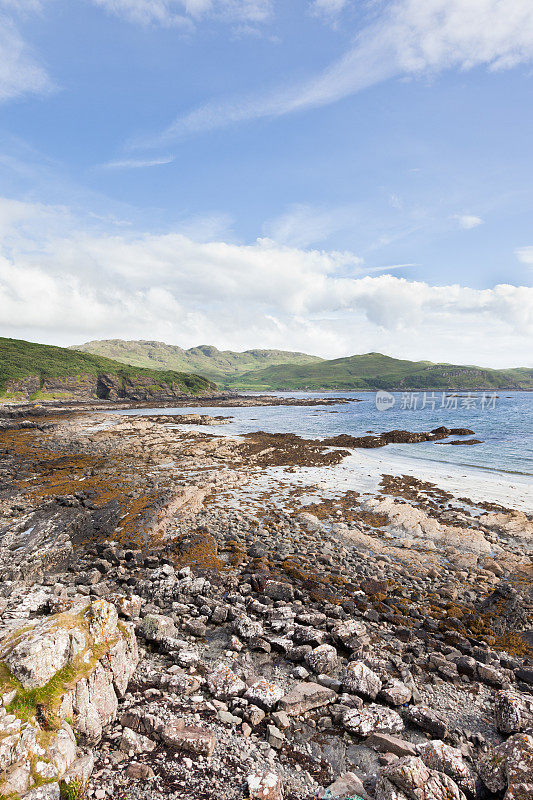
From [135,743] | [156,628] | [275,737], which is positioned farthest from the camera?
[156,628]

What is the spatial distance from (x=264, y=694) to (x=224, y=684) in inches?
37.5

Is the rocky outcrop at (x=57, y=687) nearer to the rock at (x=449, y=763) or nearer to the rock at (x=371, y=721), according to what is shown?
the rock at (x=371, y=721)

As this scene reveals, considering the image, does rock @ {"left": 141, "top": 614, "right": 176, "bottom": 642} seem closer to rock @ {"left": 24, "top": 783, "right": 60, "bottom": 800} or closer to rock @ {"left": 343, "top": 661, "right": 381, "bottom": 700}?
rock @ {"left": 24, "top": 783, "right": 60, "bottom": 800}

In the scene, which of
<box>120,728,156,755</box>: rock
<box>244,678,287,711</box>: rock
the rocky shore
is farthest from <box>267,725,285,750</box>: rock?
<box>120,728,156,755</box>: rock

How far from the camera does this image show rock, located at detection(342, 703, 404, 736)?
6859mm

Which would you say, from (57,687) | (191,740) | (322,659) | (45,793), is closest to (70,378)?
(57,687)

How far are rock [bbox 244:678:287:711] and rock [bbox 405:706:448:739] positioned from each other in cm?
279

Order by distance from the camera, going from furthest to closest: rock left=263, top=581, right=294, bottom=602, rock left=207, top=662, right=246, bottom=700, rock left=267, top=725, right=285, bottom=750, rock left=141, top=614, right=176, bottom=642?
1. rock left=263, top=581, right=294, bottom=602
2. rock left=141, top=614, right=176, bottom=642
3. rock left=207, top=662, right=246, bottom=700
4. rock left=267, top=725, right=285, bottom=750

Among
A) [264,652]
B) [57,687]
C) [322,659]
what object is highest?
[57,687]

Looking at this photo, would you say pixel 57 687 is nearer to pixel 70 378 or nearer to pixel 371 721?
pixel 371 721

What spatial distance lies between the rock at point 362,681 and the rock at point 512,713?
2.39 m

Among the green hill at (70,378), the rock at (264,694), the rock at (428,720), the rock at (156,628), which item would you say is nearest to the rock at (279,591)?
the rock at (156,628)

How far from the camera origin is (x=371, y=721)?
7.01 metres

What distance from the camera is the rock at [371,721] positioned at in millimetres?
6859
